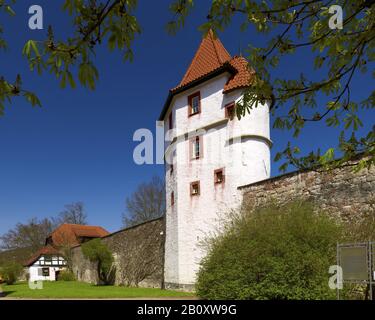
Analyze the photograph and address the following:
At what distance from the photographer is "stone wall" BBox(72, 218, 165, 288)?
23.1 m

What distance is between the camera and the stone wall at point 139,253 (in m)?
23.1

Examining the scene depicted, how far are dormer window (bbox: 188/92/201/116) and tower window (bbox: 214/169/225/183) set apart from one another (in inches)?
128

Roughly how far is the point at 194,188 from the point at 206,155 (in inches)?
66.7

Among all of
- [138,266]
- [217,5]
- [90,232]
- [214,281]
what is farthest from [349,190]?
[90,232]

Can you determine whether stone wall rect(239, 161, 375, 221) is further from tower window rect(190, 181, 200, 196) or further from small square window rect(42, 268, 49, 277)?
small square window rect(42, 268, 49, 277)

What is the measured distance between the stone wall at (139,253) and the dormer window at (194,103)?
23.8 ft

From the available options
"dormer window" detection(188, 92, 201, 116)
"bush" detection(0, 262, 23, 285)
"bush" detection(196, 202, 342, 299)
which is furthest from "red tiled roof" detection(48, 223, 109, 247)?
"bush" detection(196, 202, 342, 299)

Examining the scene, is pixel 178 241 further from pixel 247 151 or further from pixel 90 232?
pixel 90 232

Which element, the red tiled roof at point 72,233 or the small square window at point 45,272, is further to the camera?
the red tiled roof at point 72,233

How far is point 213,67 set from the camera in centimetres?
1970

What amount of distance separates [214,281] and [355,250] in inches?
159

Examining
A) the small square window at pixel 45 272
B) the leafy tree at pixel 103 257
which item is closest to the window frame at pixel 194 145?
the leafy tree at pixel 103 257

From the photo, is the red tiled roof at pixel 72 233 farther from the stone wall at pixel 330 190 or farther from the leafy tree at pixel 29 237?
Result: the stone wall at pixel 330 190

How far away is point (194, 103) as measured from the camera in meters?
19.8
